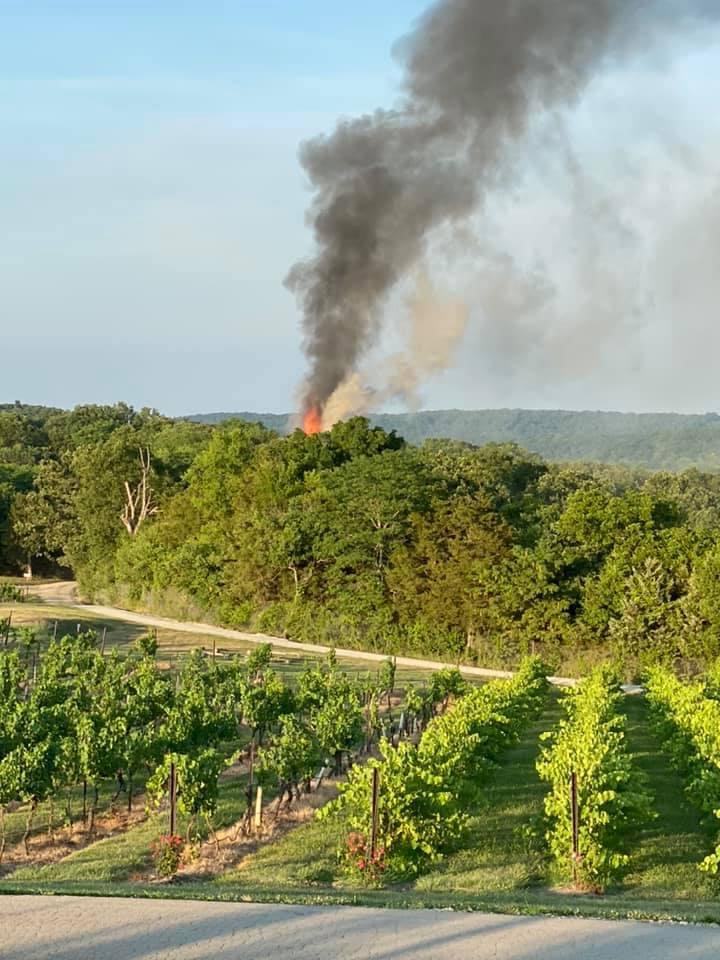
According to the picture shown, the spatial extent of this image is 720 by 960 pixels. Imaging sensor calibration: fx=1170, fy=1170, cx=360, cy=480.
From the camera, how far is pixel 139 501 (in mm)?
73938

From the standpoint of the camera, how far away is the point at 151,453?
76.8 meters

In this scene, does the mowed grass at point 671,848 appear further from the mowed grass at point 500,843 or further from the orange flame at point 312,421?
the orange flame at point 312,421

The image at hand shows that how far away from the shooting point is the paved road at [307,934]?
1141 cm

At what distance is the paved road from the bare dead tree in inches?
2372

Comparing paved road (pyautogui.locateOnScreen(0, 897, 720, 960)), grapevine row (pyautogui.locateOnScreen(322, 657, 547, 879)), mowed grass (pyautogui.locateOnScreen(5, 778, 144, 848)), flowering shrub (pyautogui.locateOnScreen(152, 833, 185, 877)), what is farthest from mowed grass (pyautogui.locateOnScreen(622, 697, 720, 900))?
mowed grass (pyautogui.locateOnScreen(5, 778, 144, 848))

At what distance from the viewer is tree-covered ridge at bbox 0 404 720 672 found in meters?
47.7

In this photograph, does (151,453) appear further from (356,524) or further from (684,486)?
(684,486)

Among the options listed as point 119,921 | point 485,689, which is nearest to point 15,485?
point 485,689

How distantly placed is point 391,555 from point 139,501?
84.7ft

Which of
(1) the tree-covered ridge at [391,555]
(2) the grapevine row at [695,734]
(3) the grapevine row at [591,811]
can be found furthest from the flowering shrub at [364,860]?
(1) the tree-covered ridge at [391,555]

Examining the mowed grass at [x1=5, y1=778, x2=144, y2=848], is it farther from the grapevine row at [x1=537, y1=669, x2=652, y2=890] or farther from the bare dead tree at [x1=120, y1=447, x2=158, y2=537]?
the bare dead tree at [x1=120, y1=447, x2=158, y2=537]

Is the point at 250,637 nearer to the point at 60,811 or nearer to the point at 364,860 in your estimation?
the point at 60,811

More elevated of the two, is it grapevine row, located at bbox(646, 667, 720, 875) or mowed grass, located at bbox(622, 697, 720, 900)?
grapevine row, located at bbox(646, 667, 720, 875)

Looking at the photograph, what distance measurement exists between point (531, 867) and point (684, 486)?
100m
